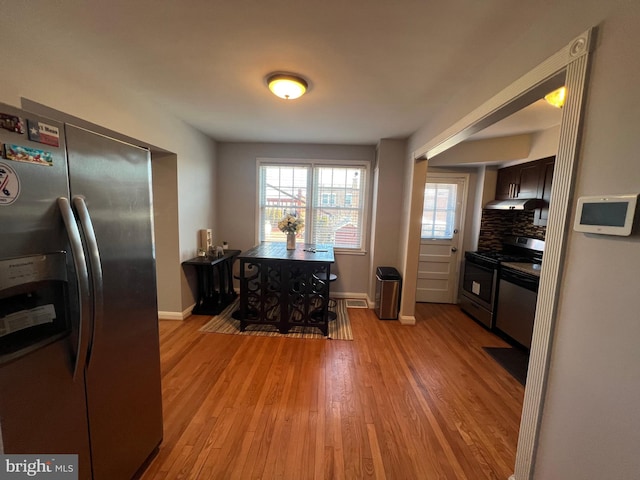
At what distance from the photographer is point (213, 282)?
3791mm

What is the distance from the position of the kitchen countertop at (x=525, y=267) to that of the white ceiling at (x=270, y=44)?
1.95 metres

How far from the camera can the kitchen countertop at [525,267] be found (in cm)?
266

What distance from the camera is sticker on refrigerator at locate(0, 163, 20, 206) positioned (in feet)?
2.42

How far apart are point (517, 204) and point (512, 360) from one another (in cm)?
183

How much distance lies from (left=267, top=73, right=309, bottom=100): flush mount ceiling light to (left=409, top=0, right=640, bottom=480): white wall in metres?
1.48

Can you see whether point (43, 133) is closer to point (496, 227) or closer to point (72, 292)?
Answer: point (72, 292)

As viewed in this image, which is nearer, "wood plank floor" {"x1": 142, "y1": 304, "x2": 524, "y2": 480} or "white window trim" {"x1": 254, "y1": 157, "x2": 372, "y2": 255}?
"wood plank floor" {"x1": 142, "y1": 304, "x2": 524, "y2": 480}

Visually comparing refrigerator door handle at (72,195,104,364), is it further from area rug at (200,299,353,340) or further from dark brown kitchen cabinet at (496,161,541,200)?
dark brown kitchen cabinet at (496,161,541,200)

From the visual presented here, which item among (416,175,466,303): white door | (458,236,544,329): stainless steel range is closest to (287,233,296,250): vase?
(416,175,466,303): white door

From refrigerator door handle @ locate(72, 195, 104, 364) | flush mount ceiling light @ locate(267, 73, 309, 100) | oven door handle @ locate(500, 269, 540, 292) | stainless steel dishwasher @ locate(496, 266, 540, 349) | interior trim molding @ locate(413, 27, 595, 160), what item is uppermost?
flush mount ceiling light @ locate(267, 73, 309, 100)

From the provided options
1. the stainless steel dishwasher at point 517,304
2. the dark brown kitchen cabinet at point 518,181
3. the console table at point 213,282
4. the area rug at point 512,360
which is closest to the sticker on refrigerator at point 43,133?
the console table at point 213,282

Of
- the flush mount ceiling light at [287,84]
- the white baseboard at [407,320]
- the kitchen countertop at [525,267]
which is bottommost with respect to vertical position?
the white baseboard at [407,320]

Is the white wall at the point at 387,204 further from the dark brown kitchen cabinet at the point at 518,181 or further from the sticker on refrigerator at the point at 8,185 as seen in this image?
the sticker on refrigerator at the point at 8,185

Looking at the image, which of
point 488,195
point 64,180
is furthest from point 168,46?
point 488,195
